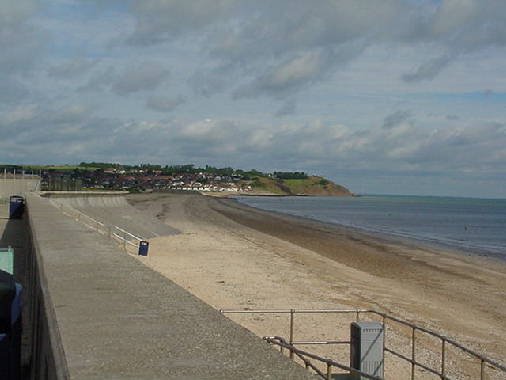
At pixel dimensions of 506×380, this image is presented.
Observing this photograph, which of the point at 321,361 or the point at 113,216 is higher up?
the point at 321,361

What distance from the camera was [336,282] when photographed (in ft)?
74.4

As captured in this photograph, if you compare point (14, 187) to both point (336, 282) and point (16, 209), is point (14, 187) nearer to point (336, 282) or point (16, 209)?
point (16, 209)

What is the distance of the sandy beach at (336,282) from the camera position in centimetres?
1526

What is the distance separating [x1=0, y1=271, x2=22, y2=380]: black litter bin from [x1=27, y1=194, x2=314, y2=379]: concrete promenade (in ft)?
0.93

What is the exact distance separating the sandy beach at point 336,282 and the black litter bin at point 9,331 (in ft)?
23.3

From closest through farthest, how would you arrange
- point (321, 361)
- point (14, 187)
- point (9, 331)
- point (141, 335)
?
point (141, 335), point (9, 331), point (321, 361), point (14, 187)

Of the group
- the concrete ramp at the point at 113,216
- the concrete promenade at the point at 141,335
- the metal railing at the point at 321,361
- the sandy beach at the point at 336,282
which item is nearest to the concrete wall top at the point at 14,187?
the concrete ramp at the point at 113,216

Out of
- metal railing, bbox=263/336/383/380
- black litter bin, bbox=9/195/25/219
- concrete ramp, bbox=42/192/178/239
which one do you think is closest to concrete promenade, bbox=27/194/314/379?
metal railing, bbox=263/336/383/380

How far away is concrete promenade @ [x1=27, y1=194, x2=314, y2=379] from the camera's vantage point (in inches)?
135

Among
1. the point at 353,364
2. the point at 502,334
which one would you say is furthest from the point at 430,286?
the point at 353,364

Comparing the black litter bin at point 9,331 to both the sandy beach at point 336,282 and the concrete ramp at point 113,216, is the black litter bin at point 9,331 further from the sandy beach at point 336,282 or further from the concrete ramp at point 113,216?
the concrete ramp at point 113,216

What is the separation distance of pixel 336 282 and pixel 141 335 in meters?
18.9

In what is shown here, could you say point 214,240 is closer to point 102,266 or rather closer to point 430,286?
point 430,286

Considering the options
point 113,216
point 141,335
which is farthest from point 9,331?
point 113,216
